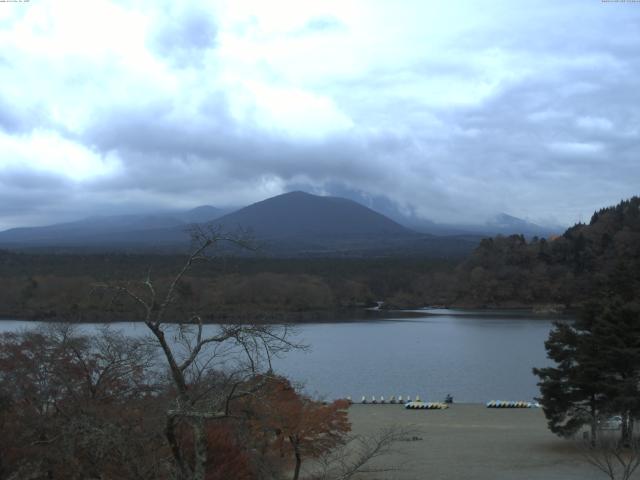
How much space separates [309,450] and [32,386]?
471 centimetres

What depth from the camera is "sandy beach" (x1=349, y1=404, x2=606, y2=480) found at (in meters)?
14.4

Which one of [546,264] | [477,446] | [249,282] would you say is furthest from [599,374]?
[546,264]

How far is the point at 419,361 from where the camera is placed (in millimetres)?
35656

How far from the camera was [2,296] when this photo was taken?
59.8m

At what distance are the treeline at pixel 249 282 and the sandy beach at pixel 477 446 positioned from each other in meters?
17.6

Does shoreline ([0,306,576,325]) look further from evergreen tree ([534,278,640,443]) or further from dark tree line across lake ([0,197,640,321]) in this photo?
evergreen tree ([534,278,640,443])

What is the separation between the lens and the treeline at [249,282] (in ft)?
174

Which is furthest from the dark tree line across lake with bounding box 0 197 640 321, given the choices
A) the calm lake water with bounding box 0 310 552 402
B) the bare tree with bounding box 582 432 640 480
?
the bare tree with bounding box 582 432 640 480

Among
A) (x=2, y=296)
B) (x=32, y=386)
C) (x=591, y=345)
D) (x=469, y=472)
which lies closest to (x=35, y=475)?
(x=32, y=386)

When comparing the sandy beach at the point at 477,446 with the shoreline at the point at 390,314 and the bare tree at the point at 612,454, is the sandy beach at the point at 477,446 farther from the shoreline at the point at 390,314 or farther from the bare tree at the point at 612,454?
the shoreline at the point at 390,314

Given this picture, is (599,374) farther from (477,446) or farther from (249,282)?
(249,282)

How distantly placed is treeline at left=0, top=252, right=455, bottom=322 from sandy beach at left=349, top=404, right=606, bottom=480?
17.6 metres

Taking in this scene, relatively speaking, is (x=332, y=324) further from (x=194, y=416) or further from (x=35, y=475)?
(x=194, y=416)

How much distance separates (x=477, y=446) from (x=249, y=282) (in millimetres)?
47164
